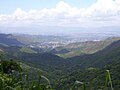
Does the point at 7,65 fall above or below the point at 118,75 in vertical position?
above

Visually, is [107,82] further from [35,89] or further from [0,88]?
[0,88]

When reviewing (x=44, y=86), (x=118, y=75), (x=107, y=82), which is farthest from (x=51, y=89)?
(x=118, y=75)

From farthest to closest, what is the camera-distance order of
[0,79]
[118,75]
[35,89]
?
[118,75] < [0,79] < [35,89]

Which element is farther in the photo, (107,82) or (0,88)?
(0,88)

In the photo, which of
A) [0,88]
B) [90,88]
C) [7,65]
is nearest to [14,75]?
[0,88]

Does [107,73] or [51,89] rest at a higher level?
[107,73]

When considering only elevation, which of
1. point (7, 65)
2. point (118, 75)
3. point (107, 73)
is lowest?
point (118, 75)

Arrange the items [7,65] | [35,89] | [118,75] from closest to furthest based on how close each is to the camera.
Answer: [35,89], [7,65], [118,75]

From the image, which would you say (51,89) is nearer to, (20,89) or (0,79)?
(20,89)

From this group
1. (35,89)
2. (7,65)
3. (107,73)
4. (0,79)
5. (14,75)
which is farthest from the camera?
(7,65)
